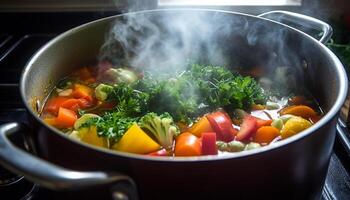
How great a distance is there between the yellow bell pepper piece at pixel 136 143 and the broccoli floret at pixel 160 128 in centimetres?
3

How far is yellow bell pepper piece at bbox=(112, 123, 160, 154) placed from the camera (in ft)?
3.28

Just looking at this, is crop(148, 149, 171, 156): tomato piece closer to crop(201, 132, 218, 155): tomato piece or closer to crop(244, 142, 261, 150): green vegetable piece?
crop(201, 132, 218, 155): tomato piece

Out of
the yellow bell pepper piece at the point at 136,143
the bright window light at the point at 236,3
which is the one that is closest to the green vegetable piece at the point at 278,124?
the yellow bell pepper piece at the point at 136,143

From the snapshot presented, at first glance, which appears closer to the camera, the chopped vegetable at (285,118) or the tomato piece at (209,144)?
the tomato piece at (209,144)

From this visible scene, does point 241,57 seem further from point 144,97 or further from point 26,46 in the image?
point 26,46

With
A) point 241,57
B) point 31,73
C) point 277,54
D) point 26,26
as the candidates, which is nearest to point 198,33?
point 241,57

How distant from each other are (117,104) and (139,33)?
0.42 m

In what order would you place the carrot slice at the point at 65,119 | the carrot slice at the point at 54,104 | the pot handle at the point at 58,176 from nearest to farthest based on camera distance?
1. the pot handle at the point at 58,176
2. the carrot slice at the point at 65,119
3. the carrot slice at the point at 54,104

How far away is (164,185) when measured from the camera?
751 mm

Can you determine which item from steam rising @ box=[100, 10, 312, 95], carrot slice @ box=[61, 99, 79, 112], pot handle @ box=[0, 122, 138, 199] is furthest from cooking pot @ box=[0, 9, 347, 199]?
steam rising @ box=[100, 10, 312, 95]

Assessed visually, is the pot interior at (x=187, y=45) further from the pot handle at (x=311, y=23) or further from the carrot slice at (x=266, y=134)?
the carrot slice at (x=266, y=134)

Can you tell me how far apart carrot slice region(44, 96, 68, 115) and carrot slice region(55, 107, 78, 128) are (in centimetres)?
7

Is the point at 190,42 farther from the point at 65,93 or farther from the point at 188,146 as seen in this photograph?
the point at 188,146

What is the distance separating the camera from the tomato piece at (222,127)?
43.7 inches
